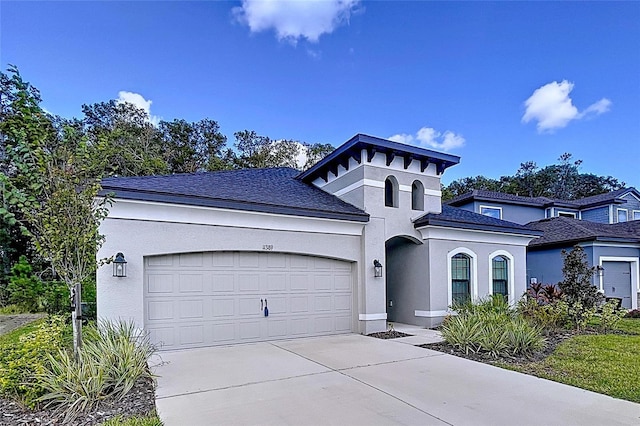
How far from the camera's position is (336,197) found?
11602mm

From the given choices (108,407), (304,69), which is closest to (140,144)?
(304,69)

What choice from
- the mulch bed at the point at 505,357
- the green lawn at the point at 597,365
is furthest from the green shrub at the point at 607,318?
the mulch bed at the point at 505,357

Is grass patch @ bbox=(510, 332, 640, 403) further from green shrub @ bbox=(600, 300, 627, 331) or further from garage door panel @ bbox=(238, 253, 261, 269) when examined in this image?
garage door panel @ bbox=(238, 253, 261, 269)

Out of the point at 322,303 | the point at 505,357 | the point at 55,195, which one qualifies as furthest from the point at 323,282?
the point at 55,195

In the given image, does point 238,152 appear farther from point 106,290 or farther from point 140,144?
point 106,290

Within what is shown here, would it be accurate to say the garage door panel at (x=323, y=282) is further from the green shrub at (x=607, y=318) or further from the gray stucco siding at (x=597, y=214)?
the gray stucco siding at (x=597, y=214)

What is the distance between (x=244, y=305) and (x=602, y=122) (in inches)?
742

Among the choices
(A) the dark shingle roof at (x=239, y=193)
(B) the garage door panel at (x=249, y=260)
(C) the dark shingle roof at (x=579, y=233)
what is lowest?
(B) the garage door panel at (x=249, y=260)

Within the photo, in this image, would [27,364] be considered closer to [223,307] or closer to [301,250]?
[223,307]

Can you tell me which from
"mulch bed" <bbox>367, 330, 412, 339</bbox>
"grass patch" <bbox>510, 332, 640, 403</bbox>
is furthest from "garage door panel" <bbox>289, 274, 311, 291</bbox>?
"grass patch" <bbox>510, 332, 640, 403</bbox>

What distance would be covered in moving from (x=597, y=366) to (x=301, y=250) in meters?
6.26

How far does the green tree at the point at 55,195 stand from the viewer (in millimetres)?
5156

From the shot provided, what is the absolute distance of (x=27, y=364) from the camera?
4906 millimetres

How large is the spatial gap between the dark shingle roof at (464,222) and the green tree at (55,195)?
8.27 metres
